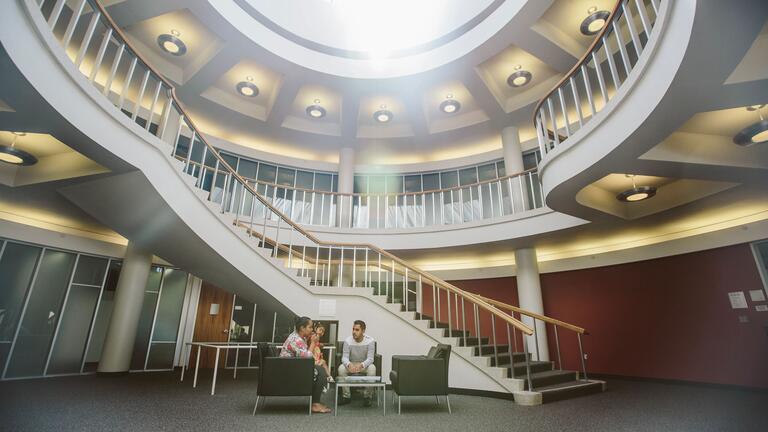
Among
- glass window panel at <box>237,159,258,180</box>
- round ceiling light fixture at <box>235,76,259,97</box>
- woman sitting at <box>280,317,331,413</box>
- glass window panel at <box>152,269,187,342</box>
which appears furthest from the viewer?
→ glass window panel at <box>237,159,258,180</box>

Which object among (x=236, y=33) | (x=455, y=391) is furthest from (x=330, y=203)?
(x=455, y=391)

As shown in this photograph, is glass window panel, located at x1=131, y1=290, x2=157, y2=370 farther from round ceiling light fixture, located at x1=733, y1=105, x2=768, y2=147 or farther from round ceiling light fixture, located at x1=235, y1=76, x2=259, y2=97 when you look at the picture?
round ceiling light fixture, located at x1=733, y1=105, x2=768, y2=147

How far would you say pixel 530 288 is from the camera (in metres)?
8.79

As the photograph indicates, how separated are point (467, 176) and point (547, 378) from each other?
7033mm

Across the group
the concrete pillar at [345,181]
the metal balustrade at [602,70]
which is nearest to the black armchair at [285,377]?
the metal balustrade at [602,70]

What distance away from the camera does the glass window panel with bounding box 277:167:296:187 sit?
11922mm

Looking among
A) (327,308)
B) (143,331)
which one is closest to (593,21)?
(327,308)

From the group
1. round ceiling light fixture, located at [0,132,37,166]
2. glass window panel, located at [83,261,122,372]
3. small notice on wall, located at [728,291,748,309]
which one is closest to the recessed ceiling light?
small notice on wall, located at [728,291,748,309]

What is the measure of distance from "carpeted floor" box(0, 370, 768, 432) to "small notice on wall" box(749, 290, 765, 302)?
156cm

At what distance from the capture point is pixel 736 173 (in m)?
4.56

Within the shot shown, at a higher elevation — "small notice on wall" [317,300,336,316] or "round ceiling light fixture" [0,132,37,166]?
"round ceiling light fixture" [0,132,37,166]

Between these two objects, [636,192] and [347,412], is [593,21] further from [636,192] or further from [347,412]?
[347,412]

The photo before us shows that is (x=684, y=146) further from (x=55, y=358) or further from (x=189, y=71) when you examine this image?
(x=55, y=358)

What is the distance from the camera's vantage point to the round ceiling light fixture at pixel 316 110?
34.5ft
